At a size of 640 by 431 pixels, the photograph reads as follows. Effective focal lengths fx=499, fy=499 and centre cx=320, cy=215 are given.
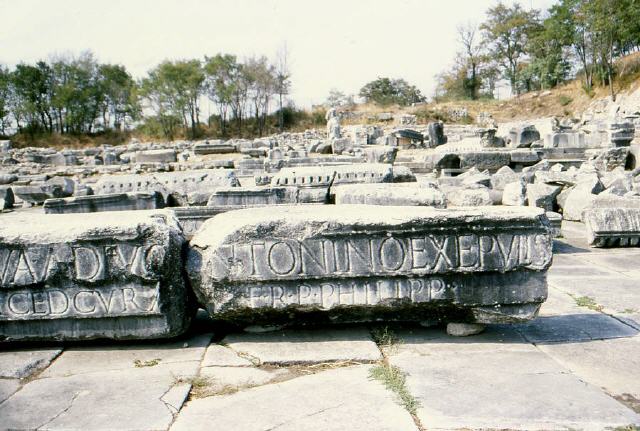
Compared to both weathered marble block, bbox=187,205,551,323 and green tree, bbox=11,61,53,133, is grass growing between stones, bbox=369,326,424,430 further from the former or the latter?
green tree, bbox=11,61,53,133

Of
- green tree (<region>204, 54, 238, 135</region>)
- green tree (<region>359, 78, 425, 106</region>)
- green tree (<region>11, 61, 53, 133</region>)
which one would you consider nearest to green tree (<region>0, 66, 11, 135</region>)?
green tree (<region>11, 61, 53, 133</region>)

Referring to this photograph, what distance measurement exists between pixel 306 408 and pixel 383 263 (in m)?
0.83

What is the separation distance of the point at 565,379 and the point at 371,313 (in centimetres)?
89

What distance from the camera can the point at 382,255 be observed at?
2.38 metres

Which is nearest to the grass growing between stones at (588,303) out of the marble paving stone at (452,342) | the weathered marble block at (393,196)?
the marble paving stone at (452,342)

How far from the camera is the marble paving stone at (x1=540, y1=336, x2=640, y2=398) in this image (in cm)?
198

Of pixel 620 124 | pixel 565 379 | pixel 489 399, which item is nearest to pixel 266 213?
pixel 489 399

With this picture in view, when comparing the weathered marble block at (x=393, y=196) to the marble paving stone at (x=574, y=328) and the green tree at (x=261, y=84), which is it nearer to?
the marble paving stone at (x=574, y=328)

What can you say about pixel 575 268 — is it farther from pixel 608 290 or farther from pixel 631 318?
pixel 631 318

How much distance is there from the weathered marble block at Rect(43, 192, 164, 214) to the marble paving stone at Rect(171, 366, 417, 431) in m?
4.23

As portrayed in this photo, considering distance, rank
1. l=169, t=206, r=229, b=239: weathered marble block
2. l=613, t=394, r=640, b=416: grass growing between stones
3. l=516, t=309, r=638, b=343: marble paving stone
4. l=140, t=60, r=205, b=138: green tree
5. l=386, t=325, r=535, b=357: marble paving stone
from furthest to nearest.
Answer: l=140, t=60, r=205, b=138: green tree, l=169, t=206, r=229, b=239: weathered marble block, l=516, t=309, r=638, b=343: marble paving stone, l=386, t=325, r=535, b=357: marble paving stone, l=613, t=394, r=640, b=416: grass growing between stones

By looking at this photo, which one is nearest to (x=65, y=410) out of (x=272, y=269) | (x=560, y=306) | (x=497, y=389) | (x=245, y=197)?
(x=272, y=269)

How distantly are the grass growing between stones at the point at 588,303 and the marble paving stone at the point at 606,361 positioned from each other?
1.89ft

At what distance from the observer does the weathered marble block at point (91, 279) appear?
2340mm
